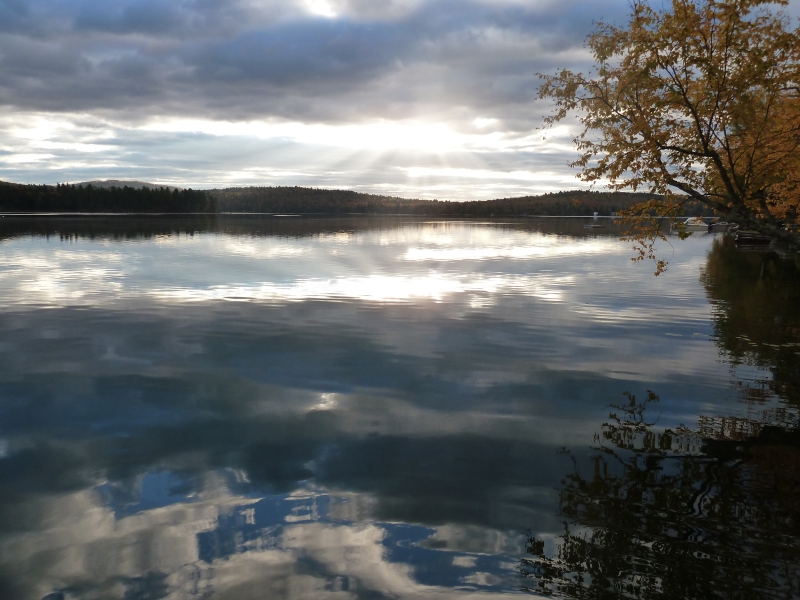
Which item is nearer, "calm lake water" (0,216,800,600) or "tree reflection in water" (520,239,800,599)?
"tree reflection in water" (520,239,800,599)

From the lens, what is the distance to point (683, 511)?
973 cm

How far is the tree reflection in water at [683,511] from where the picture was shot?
798 cm

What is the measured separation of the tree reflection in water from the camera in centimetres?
798

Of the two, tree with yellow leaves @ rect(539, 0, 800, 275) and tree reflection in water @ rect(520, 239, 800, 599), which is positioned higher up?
tree with yellow leaves @ rect(539, 0, 800, 275)

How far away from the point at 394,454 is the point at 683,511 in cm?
530

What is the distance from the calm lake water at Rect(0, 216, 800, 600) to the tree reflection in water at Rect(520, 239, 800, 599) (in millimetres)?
47

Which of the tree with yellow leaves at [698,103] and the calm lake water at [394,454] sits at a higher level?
the tree with yellow leaves at [698,103]

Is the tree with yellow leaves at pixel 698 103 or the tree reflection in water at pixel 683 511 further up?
the tree with yellow leaves at pixel 698 103

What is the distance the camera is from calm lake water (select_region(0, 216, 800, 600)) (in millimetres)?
8328

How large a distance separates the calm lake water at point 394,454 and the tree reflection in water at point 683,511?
0.05 m

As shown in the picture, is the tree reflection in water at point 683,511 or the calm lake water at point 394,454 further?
the calm lake water at point 394,454

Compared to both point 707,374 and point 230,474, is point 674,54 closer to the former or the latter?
point 707,374

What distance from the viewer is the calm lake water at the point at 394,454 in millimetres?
8328

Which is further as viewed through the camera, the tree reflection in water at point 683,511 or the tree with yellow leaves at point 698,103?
the tree with yellow leaves at point 698,103
